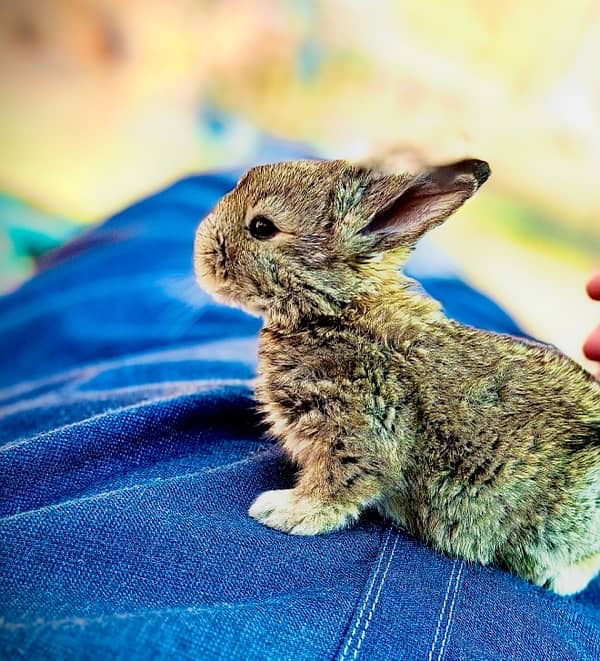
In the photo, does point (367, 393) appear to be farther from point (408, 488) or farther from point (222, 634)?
point (222, 634)

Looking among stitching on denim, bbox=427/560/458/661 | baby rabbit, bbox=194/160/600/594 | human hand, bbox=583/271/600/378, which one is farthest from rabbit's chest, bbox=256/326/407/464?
human hand, bbox=583/271/600/378

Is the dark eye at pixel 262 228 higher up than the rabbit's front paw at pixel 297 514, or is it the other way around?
the dark eye at pixel 262 228

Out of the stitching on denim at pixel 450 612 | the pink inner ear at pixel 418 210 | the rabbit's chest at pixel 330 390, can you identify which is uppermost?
the pink inner ear at pixel 418 210

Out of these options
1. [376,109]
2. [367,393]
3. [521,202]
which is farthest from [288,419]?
[376,109]

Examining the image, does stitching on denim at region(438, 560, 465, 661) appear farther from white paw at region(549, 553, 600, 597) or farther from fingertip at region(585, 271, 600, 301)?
fingertip at region(585, 271, 600, 301)

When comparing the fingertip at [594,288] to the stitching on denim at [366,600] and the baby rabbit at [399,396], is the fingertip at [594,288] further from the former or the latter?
the stitching on denim at [366,600]

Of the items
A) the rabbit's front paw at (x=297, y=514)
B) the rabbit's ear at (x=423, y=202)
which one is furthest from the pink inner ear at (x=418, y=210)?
the rabbit's front paw at (x=297, y=514)

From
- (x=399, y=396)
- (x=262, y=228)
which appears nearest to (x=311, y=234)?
(x=262, y=228)
